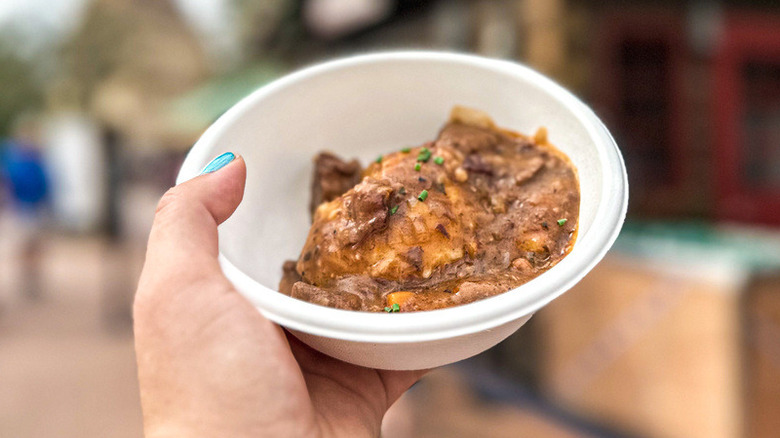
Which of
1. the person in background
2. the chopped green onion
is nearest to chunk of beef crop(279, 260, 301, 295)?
the chopped green onion

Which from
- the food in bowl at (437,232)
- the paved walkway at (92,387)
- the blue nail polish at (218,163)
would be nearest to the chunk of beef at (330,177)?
the food in bowl at (437,232)

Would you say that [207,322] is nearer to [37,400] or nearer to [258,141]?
[258,141]

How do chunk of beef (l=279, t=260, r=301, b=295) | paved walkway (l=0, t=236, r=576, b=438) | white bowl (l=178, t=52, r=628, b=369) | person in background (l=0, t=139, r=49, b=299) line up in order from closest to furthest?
1. white bowl (l=178, t=52, r=628, b=369)
2. chunk of beef (l=279, t=260, r=301, b=295)
3. paved walkway (l=0, t=236, r=576, b=438)
4. person in background (l=0, t=139, r=49, b=299)

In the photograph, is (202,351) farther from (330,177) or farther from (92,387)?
(92,387)

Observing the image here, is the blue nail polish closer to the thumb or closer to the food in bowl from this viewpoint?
the thumb

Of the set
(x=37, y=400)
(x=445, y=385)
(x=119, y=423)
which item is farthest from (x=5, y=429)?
(x=445, y=385)

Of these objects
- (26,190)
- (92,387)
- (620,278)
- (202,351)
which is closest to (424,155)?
(202,351)
